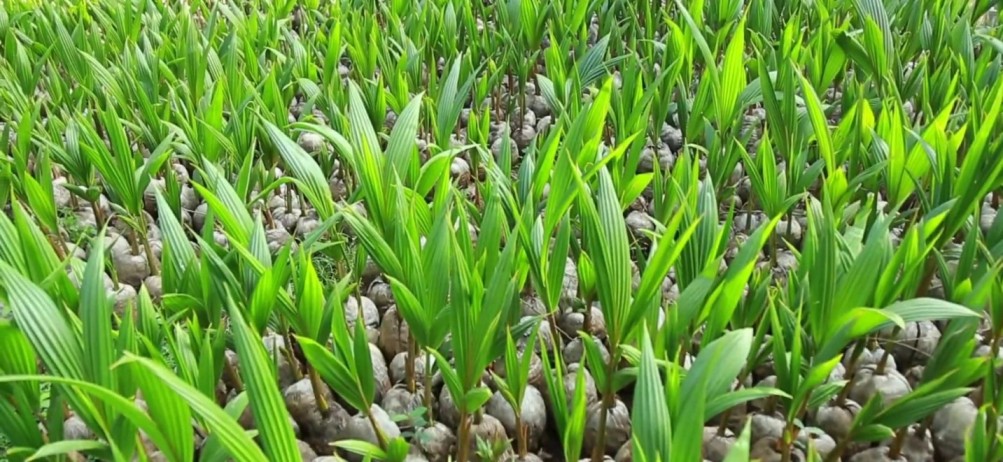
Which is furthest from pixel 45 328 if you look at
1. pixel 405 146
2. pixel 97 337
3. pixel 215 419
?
pixel 405 146

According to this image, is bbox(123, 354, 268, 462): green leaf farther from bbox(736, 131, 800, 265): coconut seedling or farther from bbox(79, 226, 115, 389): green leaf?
bbox(736, 131, 800, 265): coconut seedling

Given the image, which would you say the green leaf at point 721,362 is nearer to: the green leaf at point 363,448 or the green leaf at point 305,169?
the green leaf at point 363,448

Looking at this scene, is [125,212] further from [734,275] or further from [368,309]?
[734,275]

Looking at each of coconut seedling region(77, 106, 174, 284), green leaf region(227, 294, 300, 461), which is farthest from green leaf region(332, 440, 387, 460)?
coconut seedling region(77, 106, 174, 284)

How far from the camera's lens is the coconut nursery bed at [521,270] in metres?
0.66

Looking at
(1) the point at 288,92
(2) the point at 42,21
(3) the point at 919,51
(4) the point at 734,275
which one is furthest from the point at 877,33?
(2) the point at 42,21

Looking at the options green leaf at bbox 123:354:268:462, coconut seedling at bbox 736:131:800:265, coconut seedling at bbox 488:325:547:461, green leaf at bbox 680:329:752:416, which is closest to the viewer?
green leaf at bbox 123:354:268:462

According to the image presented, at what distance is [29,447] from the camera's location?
67cm

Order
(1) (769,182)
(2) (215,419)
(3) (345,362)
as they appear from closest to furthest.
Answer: (2) (215,419) < (3) (345,362) < (1) (769,182)

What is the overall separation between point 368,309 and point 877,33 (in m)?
0.85

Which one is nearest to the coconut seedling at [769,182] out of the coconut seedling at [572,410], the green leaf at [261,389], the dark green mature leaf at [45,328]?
the coconut seedling at [572,410]

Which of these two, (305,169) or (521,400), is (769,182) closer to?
(521,400)

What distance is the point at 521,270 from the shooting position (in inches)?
33.3

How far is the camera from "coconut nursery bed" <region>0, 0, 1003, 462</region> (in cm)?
66
